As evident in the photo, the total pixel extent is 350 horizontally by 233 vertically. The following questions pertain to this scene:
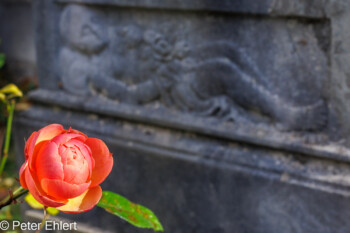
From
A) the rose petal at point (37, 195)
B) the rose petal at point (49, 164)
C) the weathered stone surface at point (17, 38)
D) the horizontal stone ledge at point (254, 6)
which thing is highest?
the horizontal stone ledge at point (254, 6)

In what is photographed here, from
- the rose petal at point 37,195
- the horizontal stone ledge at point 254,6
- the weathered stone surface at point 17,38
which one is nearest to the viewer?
the rose petal at point 37,195

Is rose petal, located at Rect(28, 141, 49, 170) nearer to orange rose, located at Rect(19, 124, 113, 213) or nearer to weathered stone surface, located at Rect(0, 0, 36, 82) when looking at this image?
orange rose, located at Rect(19, 124, 113, 213)

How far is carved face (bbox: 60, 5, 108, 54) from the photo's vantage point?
1918 mm

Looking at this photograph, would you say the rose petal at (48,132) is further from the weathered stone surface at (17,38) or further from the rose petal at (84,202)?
the weathered stone surface at (17,38)

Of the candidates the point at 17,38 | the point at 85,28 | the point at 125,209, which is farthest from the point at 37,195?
the point at 17,38

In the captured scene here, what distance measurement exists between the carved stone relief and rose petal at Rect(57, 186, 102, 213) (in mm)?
1113

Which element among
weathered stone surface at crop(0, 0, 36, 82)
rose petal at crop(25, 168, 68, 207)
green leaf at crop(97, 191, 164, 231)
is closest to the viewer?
rose petal at crop(25, 168, 68, 207)

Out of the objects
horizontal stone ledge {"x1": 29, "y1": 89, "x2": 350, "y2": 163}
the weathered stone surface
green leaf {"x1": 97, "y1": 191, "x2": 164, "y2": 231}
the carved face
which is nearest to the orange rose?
green leaf {"x1": 97, "y1": 191, "x2": 164, "y2": 231}

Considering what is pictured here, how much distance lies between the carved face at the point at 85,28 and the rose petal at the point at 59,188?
143 centimetres

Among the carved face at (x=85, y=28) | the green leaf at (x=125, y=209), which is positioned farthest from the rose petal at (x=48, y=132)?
the carved face at (x=85, y=28)

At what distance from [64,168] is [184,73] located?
1221mm

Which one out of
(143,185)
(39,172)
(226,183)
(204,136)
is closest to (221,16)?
(204,136)

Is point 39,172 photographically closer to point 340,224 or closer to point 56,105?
point 340,224

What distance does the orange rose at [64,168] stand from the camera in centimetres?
56
